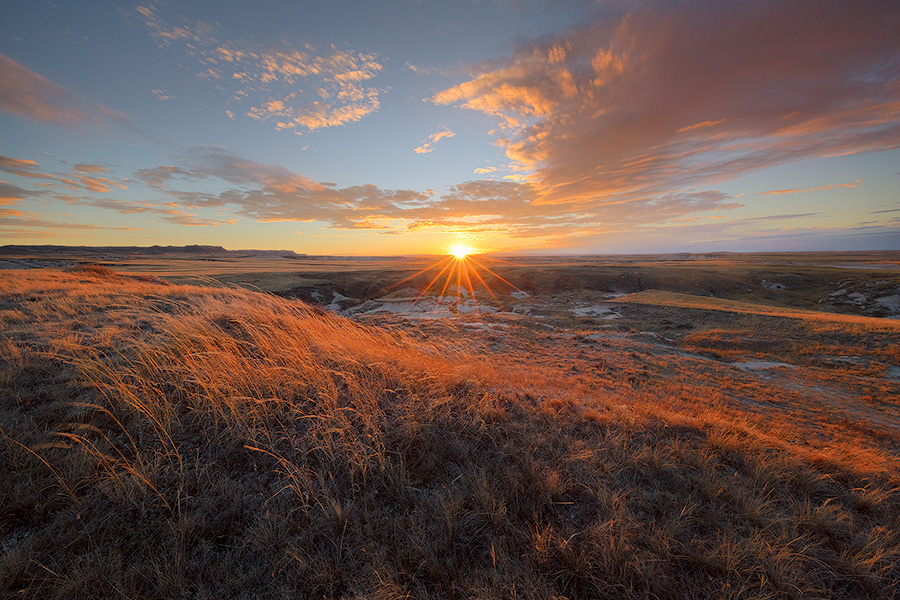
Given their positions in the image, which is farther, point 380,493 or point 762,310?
point 762,310

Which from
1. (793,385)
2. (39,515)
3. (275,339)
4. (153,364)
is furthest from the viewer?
→ (793,385)

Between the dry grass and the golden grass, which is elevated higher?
the dry grass

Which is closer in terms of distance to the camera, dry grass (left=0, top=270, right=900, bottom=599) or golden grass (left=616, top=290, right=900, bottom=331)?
dry grass (left=0, top=270, right=900, bottom=599)

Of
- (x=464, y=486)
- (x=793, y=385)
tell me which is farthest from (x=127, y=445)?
(x=793, y=385)

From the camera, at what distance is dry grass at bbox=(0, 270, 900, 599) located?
2248 mm

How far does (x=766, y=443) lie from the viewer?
4.73 m

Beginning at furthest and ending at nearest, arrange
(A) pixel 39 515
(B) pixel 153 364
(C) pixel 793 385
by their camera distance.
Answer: (C) pixel 793 385 → (B) pixel 153 364 → (A) pixel 39 515

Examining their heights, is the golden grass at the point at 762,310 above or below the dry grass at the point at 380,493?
below

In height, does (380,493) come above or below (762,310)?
above

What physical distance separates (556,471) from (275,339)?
16.5ft

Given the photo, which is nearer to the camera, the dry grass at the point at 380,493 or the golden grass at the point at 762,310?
the dry grass at the point at 380,493

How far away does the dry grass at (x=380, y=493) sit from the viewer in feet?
7.38

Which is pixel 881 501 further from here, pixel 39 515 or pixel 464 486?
pixel 39 515

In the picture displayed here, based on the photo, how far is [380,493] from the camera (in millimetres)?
2934
